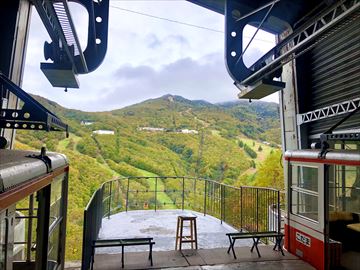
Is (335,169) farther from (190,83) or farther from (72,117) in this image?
(190,83)

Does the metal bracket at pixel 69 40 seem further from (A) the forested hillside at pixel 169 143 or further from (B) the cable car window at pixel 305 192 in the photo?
(A) the forested hillside at pixel 169 143

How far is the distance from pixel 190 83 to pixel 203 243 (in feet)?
172

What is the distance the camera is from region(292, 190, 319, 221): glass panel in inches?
210

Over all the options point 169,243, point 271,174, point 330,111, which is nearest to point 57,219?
point 169,243

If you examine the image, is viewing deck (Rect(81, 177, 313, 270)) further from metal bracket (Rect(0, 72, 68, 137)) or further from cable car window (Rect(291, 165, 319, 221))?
metal bracket (Rect(0, 72, 68, 137))

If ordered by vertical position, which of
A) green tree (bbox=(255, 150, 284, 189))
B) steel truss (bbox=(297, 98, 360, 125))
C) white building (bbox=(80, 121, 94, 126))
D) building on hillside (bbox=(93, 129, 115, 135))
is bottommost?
green tree (bbox=(255, 150, 284, 189))

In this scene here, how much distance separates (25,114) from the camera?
11.7ft

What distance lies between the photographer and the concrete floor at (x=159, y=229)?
21.8 feet

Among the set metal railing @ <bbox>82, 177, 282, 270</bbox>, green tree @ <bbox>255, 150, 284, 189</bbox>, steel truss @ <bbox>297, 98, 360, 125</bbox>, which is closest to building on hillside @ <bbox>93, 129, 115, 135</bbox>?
metal railing @ <bbox>82, 177, 282, 270</bbox>

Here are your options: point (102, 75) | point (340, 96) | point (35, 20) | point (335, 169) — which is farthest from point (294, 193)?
point (102, 75)

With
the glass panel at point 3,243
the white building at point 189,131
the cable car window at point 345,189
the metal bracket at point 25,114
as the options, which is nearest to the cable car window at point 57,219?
the metal bracket at point 25,114

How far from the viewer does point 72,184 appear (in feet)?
63.2

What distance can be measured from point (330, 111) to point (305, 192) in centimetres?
189

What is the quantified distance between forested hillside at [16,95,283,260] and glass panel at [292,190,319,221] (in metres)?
14.7
